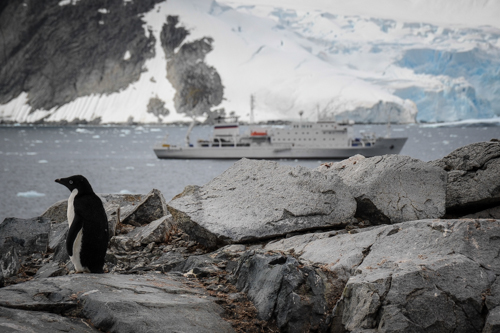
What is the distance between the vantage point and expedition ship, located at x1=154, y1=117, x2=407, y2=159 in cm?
4488

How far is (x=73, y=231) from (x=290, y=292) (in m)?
2.14

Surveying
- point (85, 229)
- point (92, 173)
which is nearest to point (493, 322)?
point (85, 229)

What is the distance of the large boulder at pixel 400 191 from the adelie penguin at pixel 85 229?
250 centimetres

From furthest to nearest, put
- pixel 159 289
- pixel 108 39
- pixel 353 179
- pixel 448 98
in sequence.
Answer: pixel 108 39
pixel 448 98
pixel 353 179
pixel 159 289

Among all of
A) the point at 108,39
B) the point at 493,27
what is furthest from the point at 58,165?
the point at 108,39

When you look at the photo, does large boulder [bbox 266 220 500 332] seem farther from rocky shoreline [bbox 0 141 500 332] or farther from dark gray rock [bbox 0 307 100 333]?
dark gray rock [bbox 0 307 100 333]

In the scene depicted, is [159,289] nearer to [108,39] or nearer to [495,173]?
[495,173]

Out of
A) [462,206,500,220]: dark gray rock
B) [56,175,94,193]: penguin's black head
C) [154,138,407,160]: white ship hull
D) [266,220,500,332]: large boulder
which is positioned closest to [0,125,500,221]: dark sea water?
[154,138,407,160]: white ship hull

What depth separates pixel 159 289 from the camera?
152 inches

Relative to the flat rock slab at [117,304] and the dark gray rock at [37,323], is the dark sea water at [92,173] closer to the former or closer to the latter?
the flat rock slab at [117,304]

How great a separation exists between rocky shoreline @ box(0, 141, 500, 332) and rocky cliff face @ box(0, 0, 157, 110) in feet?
529

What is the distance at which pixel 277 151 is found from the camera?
44844mm

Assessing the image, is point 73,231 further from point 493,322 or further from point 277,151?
point 277,151

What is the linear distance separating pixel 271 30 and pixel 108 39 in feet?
190
